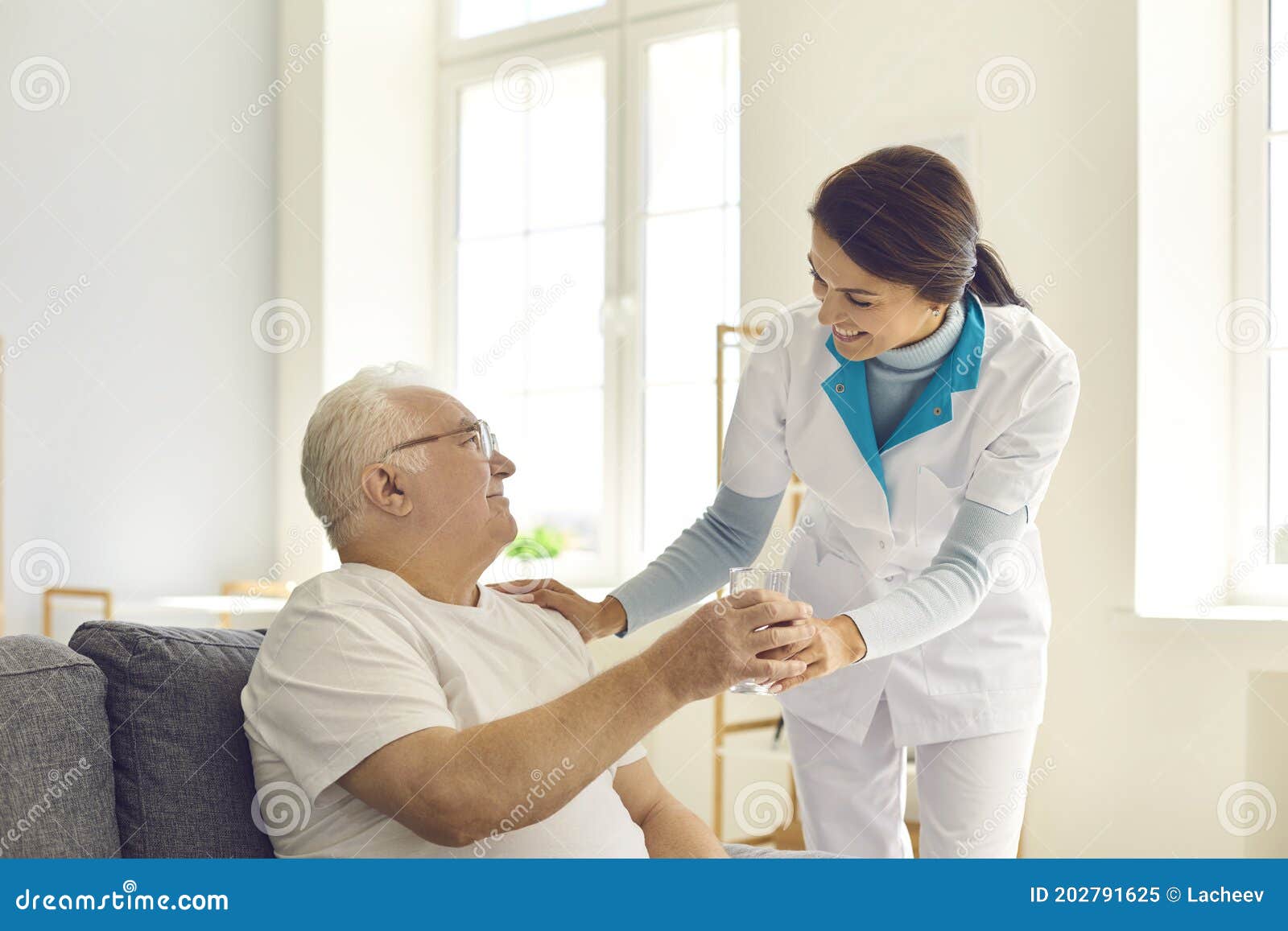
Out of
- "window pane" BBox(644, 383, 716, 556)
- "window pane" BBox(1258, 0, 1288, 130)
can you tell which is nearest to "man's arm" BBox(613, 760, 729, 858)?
"window pane" BBox(644, 383, 716, 556)

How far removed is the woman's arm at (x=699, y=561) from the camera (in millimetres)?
1881

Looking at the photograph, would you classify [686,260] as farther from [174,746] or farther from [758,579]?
[174,746]

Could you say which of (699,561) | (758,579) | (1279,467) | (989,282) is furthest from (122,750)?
(1279,467)

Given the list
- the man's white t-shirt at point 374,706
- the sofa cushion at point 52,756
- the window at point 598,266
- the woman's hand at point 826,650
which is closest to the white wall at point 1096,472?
the window at point 598,266

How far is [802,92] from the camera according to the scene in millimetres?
3828

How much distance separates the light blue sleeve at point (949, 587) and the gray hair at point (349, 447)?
644 mm

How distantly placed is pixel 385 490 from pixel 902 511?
0.77 m

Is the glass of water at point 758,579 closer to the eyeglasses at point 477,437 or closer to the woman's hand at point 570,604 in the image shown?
the woman's hand at point 570,604

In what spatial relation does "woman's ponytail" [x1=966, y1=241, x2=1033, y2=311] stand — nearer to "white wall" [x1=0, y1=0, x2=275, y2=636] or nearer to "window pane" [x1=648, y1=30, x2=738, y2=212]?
"window pane" [x1=648, y1=30, x2=738, y2=212]

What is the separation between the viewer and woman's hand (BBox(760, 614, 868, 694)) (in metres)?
1.52

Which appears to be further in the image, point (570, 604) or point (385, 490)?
point (570, 604)

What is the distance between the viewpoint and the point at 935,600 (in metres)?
1.67

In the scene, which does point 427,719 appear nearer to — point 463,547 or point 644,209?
point 463,547

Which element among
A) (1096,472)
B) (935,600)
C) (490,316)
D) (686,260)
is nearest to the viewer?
(935,600)
